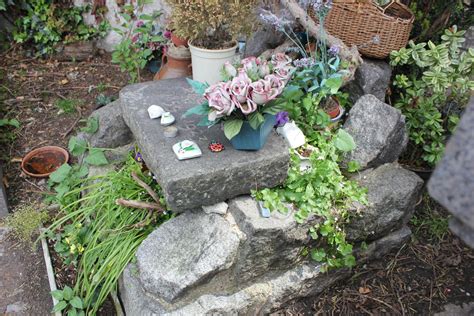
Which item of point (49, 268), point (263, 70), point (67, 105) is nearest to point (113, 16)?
point (67, 105)

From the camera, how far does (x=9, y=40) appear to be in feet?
15.5

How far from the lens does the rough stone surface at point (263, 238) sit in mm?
2245

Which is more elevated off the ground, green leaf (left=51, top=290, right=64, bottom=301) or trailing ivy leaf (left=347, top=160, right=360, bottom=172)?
trailing ivy leaf (left=347, top=160, right=360, bottom=172)

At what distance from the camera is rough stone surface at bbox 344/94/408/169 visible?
269 centimetres

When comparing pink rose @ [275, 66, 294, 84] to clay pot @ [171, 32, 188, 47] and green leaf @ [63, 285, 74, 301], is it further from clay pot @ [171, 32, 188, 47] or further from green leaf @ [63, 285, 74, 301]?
green leaf @ [63, 285, 74, 301]

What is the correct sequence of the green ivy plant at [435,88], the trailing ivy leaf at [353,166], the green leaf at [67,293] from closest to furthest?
the green leaf at [67,293], the trailing ivy leaf at [353,166], the green ivy plant at [435,88]

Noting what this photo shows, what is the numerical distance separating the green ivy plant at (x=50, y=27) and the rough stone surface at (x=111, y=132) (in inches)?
74.6

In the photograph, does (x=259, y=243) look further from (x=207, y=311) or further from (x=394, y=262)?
(x=394, y=262)

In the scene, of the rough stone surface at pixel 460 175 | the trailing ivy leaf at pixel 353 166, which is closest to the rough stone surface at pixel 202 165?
the trailing ivy leaf at pixel 353 166

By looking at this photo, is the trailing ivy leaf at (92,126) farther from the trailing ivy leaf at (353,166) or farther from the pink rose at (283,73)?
the trailing ivy leaf at (353,166)

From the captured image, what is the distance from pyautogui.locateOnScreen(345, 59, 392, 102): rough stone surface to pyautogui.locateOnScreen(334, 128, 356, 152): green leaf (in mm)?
643

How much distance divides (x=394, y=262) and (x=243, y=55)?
188cm

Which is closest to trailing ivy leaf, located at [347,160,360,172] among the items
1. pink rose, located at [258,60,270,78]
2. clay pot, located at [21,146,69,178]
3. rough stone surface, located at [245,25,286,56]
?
pink rose, located at [258,60,270,78]

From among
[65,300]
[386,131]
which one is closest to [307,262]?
[386,131]
